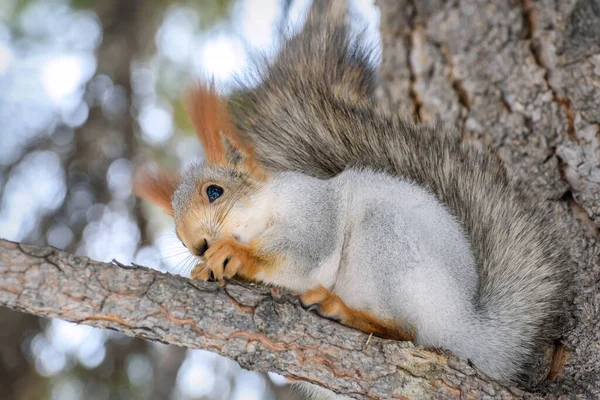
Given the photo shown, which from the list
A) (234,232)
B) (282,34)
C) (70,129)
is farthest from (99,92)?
(234,232)

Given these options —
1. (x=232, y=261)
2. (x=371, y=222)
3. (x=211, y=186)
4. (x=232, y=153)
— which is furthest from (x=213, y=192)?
(x=371, y=222)

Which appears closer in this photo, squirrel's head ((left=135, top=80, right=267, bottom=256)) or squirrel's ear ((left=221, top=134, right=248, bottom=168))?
squirrel's head ((left=135, top=80, right=267, bottom=256))

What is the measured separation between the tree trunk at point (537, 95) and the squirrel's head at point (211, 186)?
0.60 metres

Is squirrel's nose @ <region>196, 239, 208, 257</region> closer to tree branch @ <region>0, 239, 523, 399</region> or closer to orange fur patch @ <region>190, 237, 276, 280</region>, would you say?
orange fur patch @ <region>190, 237, 276, 280</region>

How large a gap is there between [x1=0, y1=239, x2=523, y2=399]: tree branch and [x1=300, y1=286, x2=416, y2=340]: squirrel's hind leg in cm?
4

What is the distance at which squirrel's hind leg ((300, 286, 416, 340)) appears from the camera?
1.42 metres

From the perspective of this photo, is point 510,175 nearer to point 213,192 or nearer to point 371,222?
point 371,222

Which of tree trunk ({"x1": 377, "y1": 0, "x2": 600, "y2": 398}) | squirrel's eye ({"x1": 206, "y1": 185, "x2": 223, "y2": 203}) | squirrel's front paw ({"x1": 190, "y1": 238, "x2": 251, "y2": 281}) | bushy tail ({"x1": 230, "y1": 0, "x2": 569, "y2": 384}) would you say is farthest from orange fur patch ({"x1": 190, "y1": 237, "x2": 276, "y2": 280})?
tree trunk ({"x1": 377, "y1": 0, "x2": 600, "y2": 398})

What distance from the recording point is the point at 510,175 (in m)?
1.67

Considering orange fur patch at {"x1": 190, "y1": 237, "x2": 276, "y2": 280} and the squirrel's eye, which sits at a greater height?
the squirrel's eye

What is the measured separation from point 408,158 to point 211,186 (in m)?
0.55

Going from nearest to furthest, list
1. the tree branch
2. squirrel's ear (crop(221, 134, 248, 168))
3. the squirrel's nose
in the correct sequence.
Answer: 1. the tree branch
2. the squirrel's nose
3. squirrel's ear (crop(221, 134, 248, 168))

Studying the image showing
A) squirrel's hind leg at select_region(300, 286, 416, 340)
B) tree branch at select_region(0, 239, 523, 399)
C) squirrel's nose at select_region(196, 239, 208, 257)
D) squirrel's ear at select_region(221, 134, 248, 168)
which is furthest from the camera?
squirrel's ear at select_region(221, 134, 248, 168)

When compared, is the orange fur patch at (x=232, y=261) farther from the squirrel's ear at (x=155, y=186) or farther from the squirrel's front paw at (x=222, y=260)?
the squirrel's ear at (x=155, y=186)
